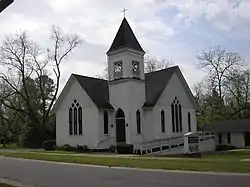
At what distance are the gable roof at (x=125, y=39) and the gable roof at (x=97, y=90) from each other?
424 cm

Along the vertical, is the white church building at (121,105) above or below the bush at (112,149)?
above

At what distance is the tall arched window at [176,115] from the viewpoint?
1608 inches

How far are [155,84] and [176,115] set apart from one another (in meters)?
3.97

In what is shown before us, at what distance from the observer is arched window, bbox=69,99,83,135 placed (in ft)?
128

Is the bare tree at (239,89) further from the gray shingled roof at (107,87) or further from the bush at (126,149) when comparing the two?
the bush at (126,149)

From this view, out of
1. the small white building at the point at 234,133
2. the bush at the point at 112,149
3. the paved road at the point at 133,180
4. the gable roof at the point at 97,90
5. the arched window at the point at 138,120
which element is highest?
the gable roof at the point at 97,90

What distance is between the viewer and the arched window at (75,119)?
128 ft

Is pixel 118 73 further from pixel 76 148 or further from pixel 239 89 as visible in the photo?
pixel 239 89

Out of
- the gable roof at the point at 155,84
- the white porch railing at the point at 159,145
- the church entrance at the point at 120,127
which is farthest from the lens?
the gable roof at the point at 155,84

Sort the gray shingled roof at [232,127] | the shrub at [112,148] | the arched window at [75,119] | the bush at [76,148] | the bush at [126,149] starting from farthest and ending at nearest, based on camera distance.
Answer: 1. the gray shingled roof at [232,127]
2. the arched window at [75,119]
3. the bush at [76,148]
4. the shrub at [112,148]
5. the bush at [126,149]

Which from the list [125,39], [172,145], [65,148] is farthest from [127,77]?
[65,148]

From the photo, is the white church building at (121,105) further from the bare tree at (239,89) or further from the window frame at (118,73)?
the bare tree at (239,89)

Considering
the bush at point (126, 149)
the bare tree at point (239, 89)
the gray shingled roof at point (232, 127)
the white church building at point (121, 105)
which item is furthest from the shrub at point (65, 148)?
the bare tree at point (239, 89)

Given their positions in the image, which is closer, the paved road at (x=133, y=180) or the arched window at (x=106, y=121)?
the paved road at (x=133, y=180)
